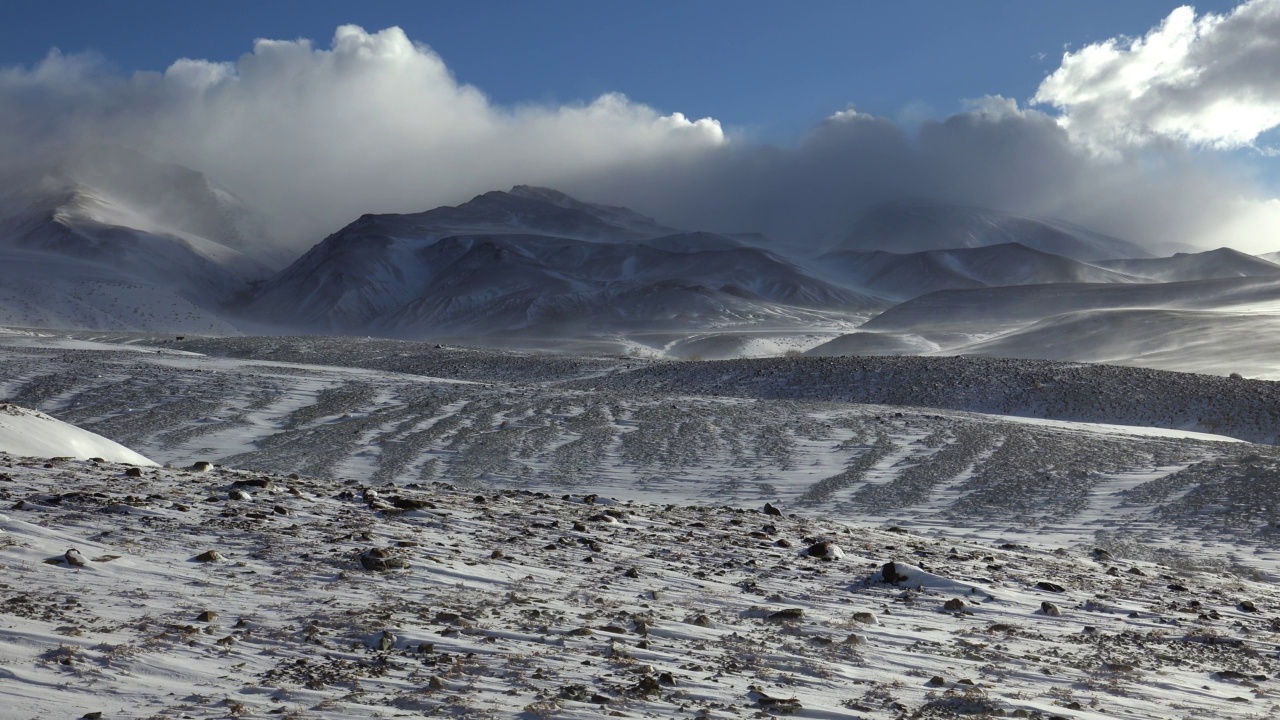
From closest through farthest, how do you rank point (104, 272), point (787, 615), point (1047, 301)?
1. point (787, 615)
2. point (1047, 301)
3. point (104, 272)

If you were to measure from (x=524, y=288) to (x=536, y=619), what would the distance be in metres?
151

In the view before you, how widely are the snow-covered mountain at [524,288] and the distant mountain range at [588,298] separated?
1.38ft

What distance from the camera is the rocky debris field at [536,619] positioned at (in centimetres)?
511

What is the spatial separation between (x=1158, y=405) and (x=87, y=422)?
96.9ft

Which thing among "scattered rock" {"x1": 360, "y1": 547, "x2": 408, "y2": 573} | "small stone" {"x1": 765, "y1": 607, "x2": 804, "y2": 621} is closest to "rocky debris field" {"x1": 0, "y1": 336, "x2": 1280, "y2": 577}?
"small stone" {"x1": 765, "y1": 607, "x2": 804, "y2": 621}

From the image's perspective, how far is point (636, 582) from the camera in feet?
25.7

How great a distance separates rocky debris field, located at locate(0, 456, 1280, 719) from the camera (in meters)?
5.11

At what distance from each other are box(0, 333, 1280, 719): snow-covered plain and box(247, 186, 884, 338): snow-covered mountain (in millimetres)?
106748

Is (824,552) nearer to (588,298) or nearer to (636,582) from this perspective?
(636,582)

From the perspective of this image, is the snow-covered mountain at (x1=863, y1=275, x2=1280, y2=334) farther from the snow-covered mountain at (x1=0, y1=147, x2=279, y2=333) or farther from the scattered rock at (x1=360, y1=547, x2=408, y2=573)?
the scattered rock at (x1=360, y1=547, x2=408, y2=573)

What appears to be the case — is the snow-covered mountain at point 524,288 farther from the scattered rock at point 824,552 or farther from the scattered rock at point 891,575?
the scattered rock at point 891,575

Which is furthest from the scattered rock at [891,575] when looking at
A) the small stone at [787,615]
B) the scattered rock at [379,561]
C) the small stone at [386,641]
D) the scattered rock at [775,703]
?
the small stone at [386,641]

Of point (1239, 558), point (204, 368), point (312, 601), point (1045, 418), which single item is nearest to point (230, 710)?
point (312, 601)

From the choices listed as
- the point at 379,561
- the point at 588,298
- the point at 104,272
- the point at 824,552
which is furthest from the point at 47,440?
the point at 588,298
